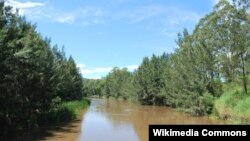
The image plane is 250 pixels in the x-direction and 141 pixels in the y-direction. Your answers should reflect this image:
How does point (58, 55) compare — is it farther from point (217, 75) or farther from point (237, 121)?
point (237, 121)

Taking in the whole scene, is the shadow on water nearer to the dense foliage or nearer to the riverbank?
the riverbank

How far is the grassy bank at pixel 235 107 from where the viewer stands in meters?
35.6

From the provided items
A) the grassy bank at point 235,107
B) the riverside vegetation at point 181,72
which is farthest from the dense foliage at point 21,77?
the grassy bank at point 235,107

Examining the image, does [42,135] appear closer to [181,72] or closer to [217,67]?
[217,67]

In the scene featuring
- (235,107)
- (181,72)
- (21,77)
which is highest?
(181,72)

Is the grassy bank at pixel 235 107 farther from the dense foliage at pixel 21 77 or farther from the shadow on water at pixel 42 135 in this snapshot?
the dense foliage at pixel 21 77

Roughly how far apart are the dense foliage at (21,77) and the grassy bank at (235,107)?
1622cm

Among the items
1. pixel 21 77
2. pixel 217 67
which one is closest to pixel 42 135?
pixel 21 77

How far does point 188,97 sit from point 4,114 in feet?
115

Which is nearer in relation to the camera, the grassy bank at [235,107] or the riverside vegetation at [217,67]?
the grassy bank at [235,107]

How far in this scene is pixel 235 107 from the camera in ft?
129

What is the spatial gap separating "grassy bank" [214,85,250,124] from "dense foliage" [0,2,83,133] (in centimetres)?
1622

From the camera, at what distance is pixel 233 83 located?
155 feet

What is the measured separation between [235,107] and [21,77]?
2016cm
